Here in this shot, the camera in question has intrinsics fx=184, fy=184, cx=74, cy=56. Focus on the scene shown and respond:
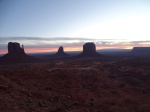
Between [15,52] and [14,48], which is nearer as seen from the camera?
[14,48]

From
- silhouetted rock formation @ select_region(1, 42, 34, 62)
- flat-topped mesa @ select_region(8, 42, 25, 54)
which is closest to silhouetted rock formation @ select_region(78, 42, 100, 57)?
silhouetted rock formation @ select_region(1, 42, 34, 62)

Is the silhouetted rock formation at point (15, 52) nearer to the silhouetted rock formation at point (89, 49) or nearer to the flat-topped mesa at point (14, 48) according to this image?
the flat-topped mesa at point (14, 48)

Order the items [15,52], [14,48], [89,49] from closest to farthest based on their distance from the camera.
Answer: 1. [14,48]
2. [15,52]
3. [89,49]

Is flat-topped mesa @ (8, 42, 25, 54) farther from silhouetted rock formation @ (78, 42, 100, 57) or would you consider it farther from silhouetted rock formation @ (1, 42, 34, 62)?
silhouetted rock formation @ (78, 42, 100, 57)

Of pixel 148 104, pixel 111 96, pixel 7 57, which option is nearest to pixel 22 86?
pixel 111 96

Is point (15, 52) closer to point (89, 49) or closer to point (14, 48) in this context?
point (14, 48)

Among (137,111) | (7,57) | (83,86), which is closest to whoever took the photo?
(137,111)

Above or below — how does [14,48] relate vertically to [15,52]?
above

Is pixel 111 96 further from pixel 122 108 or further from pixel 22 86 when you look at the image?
pixel 22 86

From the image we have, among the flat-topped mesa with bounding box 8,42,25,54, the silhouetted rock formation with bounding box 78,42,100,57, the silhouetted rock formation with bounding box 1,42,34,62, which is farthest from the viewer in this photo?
the silhouetted rock formation with bounding box 78,42,100,57

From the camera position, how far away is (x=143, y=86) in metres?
24.6

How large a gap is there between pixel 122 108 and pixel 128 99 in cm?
298

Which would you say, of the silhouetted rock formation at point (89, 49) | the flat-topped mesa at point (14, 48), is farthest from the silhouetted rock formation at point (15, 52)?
the silhouetted rock formation at point (89, 49)

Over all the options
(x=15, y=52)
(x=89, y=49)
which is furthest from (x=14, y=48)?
(x=89, y=49)
